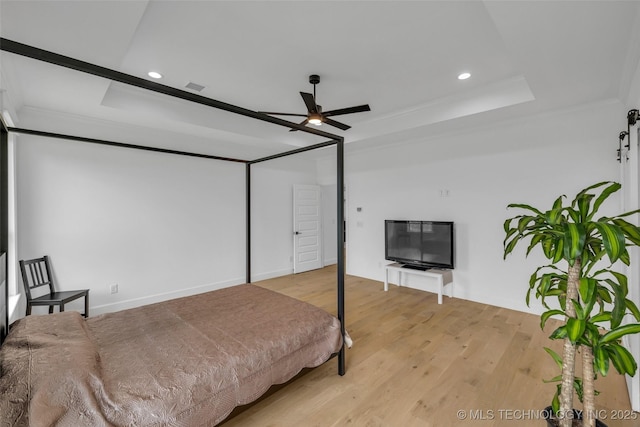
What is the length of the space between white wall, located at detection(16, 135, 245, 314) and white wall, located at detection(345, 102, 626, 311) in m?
2.88

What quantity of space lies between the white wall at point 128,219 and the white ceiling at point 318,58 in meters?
0.40

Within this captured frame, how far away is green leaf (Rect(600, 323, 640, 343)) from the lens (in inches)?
51.5

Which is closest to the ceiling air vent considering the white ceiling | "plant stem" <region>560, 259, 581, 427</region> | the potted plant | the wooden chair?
the white ceiling

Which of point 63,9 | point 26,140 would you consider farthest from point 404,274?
point 26,140

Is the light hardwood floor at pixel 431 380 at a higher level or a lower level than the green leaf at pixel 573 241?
lower

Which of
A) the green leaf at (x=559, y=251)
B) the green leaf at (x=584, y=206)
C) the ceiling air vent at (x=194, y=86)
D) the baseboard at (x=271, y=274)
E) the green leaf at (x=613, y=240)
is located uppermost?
the ceiling air vent at (x=194, y=86)

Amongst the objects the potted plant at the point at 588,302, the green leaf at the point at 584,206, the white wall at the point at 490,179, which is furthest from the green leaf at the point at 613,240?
the white wall at the point at 490,179

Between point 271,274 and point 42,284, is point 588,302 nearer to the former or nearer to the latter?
point 42,284

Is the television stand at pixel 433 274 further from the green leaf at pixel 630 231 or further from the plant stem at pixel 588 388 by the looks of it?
the green leaf at pixel 630 231

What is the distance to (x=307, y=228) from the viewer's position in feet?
21.5

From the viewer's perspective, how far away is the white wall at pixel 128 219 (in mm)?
3436

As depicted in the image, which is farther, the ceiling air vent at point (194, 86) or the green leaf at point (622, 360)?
the ceiling air vent at point (194, 86)

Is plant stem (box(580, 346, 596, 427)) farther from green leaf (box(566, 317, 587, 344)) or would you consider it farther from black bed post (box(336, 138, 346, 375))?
black bed post (box(336, 138, 346, 375))

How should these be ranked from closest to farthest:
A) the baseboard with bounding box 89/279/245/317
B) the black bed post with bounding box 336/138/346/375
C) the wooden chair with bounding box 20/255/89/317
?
the black bed post with bounding box 336/138/346/375
the wooden chair with bounding box 20/255/89/317
the baseboard with bounding box 89/279/245/317
